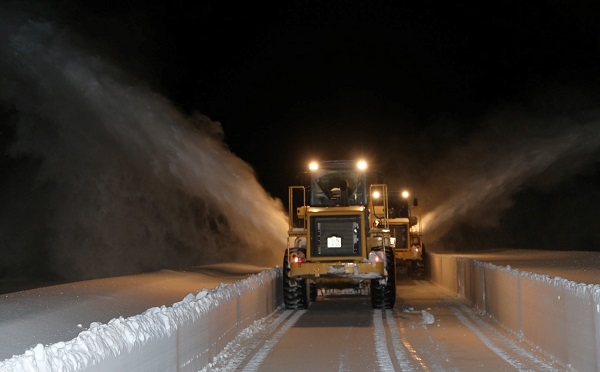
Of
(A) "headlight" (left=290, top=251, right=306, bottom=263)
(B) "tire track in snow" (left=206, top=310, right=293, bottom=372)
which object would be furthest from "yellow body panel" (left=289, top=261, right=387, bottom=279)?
(B) "tire track in snow" (left=206, top=310, right=293, bottom=372)

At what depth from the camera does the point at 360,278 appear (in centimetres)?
2334

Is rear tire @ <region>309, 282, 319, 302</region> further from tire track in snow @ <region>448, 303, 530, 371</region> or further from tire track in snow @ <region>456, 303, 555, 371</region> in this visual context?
tire track in snow @ <region>456, 303, 555, 371</region>

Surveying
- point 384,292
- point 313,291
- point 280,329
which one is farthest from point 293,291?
point 280,329

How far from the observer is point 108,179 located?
152ft

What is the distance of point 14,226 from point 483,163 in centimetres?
3057

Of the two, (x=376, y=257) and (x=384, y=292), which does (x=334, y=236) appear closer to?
(x=376, y=257)

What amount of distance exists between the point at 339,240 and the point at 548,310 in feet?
32.1

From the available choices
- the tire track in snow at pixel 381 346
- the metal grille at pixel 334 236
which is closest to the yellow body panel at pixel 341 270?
the metal grille at pixel 334 236

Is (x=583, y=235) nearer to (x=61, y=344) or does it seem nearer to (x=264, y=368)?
(x=264, y=368)

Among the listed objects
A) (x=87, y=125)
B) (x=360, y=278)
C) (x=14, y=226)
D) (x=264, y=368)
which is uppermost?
(x=87, y=125)

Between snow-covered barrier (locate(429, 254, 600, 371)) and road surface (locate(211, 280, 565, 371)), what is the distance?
323mm

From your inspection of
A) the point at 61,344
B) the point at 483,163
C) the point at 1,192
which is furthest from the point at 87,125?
the point at 61,344

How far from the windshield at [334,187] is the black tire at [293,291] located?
2.02 m

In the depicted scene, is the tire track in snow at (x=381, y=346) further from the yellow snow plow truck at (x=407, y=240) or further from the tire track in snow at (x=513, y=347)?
the yellow snow plow truck at (x=407, y=240)
